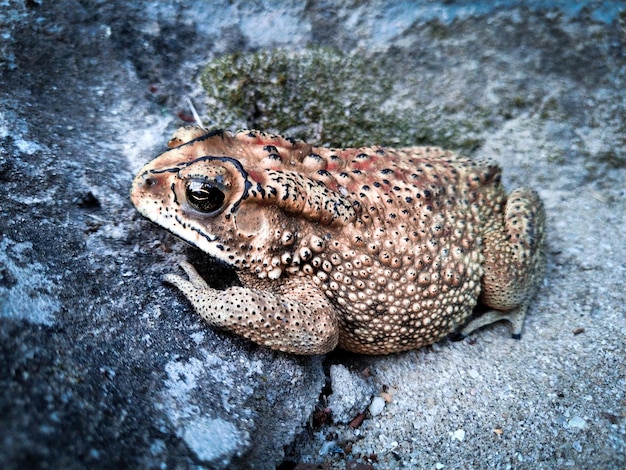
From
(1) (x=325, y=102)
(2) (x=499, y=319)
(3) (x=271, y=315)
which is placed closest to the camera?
(3) (x=271, y=315)

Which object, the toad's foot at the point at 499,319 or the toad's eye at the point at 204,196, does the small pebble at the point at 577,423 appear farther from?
the toad's eye at the point at 204,196

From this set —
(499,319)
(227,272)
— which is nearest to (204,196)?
(227,272)

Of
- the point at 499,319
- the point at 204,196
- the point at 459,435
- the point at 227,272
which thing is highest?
the point at 204,196

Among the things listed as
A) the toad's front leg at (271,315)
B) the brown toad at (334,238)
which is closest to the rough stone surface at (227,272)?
the toad's front leg at (271,315)

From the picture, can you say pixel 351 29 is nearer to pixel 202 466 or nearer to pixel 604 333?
pixel 604 333

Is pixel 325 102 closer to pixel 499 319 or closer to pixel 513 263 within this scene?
pixel 513 263

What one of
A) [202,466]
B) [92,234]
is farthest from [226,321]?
[92,234]

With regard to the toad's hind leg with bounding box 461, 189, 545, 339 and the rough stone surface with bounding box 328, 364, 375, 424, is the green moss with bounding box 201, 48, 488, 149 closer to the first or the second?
the toad's hind leg with bounding box 461, 189, 545, 339

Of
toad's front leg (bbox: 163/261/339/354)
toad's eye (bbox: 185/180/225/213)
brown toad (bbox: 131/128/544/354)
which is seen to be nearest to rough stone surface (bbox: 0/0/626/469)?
toad's front leg (bbox: 163/261/339/354)
